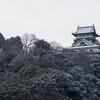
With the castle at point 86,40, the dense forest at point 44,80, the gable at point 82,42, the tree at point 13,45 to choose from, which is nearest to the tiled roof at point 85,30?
the castle at point 86,40

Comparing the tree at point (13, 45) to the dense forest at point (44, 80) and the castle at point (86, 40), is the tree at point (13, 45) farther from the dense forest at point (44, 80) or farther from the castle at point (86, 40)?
the castle at point (86, 40)

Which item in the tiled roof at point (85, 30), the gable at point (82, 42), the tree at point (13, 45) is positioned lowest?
the tree at point (13, 45)

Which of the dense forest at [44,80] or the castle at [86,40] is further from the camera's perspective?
the castle at [86,40]

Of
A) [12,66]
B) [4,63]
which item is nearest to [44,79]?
[12,66]

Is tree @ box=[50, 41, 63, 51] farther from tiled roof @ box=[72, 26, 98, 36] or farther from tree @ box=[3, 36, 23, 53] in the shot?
tree @ box=[3, 36, 23, 53]

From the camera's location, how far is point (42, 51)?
75.7 ft

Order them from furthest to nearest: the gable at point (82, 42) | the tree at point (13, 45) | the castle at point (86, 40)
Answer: the gable at point (82, 42) < the castle at point (86, 40) < the tree at point (13, 45)

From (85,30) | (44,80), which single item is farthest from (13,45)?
(44,80)

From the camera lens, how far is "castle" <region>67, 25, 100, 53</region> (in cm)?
3438

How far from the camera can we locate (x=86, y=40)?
36.0 meters

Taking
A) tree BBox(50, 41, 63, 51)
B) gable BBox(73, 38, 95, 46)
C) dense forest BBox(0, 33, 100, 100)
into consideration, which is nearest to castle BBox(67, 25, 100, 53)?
gable BBox(73, 38, 95, 46)

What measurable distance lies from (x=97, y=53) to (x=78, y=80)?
17241 mm

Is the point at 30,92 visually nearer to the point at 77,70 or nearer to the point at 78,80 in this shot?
the point at 78,80

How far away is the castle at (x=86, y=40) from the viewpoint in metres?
34.4
